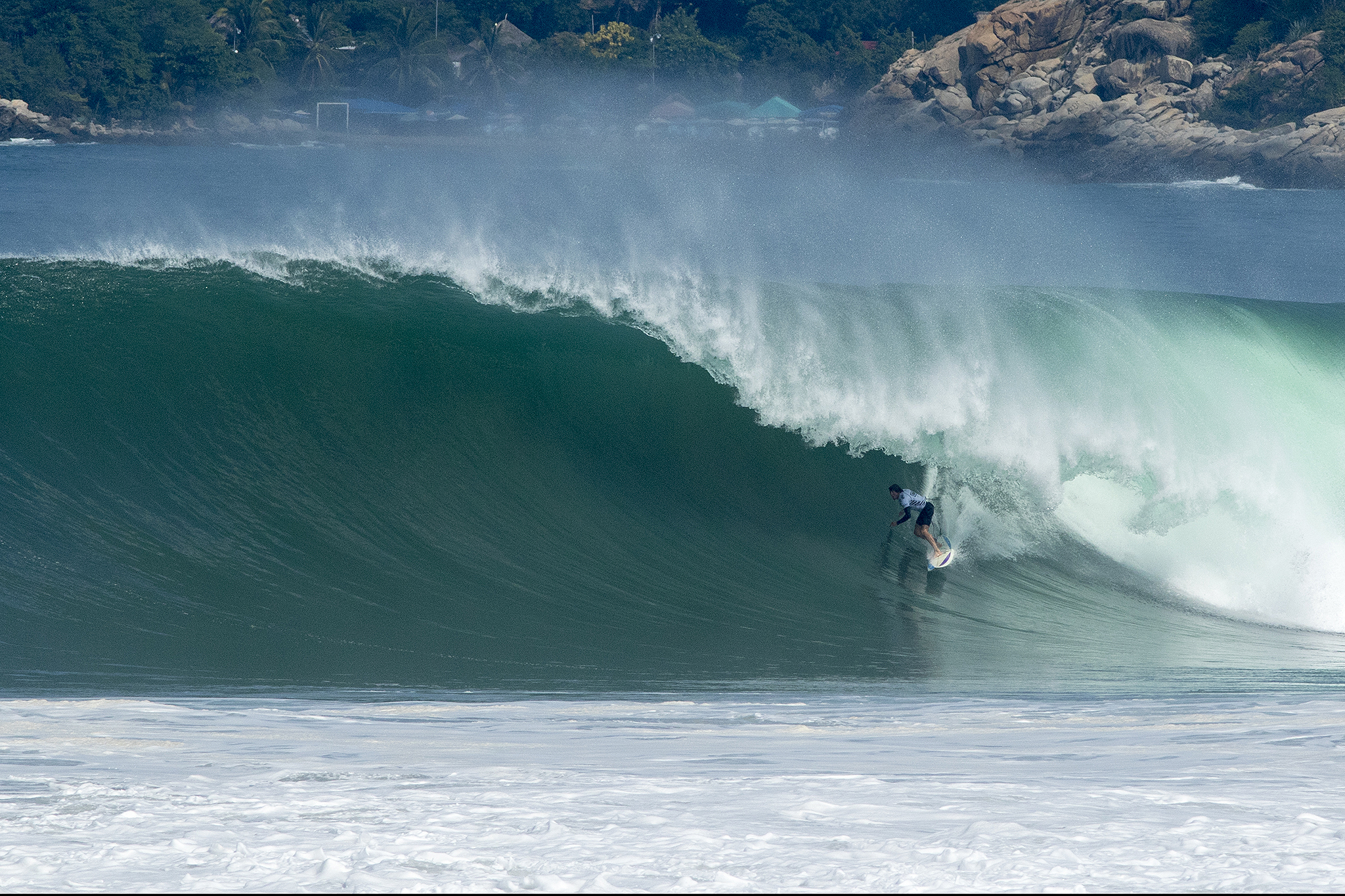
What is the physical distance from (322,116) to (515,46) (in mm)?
17684

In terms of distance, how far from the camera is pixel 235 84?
91125 mm

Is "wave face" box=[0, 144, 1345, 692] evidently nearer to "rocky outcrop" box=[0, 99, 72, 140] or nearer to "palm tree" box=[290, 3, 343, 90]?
"rocky outcrop" box=[0, 99, 72, 140]

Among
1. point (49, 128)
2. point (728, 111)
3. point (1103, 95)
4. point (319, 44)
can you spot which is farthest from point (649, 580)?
point (319, 44)

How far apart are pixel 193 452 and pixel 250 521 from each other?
1.01 m

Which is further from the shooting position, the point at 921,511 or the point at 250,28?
the point at 250,28

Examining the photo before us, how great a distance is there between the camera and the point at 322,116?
95500mm

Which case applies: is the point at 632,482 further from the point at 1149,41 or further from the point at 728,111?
the point at 728,111

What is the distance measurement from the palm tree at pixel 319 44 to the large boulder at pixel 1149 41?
5434 cm

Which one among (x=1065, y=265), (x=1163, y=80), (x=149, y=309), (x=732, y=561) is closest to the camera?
(x=732, y=561)

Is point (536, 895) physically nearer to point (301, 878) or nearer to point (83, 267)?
point (301, 878)

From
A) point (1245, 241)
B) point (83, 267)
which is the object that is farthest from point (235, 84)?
point (83, 267)

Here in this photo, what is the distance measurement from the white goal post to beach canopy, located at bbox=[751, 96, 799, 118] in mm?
28261

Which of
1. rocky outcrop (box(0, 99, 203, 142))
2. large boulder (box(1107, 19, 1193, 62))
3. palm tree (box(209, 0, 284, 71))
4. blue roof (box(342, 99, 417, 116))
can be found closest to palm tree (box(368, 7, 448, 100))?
blue roof (box(342, 99, 417, 116))

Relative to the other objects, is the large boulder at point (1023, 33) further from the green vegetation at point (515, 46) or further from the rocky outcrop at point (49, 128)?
the rocky outcrop at point (49, 128)
